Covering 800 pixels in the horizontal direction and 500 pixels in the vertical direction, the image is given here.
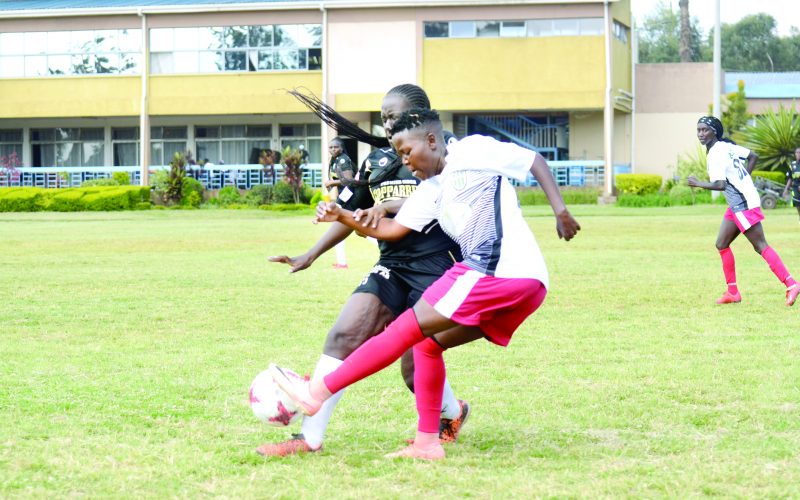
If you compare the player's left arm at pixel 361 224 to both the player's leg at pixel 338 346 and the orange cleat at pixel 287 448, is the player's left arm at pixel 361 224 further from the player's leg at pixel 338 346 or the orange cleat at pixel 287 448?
the orange cleat at pixel 287 448

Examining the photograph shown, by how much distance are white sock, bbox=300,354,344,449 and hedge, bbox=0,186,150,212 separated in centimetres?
3610

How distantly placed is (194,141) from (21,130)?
25.8 feet

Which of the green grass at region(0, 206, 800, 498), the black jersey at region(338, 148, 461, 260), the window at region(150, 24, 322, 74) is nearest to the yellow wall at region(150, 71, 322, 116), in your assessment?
the window at region(150, 24, 322, 74)

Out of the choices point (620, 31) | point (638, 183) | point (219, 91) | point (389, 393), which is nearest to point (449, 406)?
point (389, 393)

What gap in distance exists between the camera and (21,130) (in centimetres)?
5266

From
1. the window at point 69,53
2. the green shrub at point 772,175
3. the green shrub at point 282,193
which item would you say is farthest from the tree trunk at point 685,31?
the window at point 69,53

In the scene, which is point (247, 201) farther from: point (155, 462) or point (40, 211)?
point (155, 462)

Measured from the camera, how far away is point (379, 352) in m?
5.38

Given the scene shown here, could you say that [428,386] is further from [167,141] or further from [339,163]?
[167,141]

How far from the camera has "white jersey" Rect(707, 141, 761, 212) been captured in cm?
1246

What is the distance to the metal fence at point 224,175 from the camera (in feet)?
153

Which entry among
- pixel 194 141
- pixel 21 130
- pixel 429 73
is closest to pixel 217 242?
pixel 429 73

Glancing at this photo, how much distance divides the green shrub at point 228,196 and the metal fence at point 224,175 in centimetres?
168

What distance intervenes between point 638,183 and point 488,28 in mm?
8087
